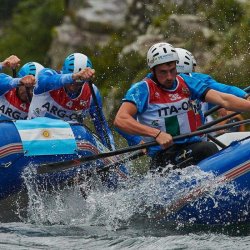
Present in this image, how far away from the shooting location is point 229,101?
10539 mm

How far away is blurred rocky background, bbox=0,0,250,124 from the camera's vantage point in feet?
62.3

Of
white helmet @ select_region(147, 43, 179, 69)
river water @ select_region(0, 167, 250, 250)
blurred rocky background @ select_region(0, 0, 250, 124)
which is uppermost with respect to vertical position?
blurred rocky background @ select_region(0, 0, 250, 124)

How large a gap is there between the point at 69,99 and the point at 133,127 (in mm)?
2246

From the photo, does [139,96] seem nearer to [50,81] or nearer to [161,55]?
[161,55]

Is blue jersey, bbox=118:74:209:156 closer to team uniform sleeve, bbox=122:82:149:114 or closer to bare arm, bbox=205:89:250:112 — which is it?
team uniform sleeve, bbox=122:82:149:114

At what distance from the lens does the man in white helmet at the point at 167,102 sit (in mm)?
10672

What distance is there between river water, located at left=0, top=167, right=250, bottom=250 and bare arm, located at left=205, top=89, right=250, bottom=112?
2.94 ft

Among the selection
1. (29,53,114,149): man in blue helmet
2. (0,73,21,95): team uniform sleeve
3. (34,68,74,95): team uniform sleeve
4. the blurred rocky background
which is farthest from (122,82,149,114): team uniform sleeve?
the blurred rocky background

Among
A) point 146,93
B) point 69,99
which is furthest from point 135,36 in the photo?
point 146,93

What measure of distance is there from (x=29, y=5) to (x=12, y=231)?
882 inches

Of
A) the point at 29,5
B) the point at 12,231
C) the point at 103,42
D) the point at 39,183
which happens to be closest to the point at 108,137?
the point at 39,183

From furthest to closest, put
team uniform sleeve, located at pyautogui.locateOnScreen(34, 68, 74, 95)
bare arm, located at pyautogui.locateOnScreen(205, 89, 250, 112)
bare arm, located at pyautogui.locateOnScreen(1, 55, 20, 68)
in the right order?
bare arm, located at pyautogui.locateOnScreen(1, 55, 20, 68), team uniform sleeve, located at pyautogui.locateOnScreen(34, 68, 74, 95), bare arm, located at pyautogui.locateOnScreen(205, 89, 250, 112)

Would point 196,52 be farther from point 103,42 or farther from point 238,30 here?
point 103,42

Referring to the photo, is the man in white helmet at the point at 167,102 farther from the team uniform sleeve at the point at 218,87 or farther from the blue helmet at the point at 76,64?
the blue helmet at the point at 76,64
